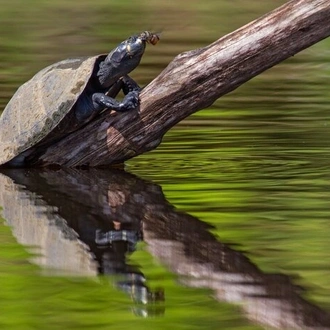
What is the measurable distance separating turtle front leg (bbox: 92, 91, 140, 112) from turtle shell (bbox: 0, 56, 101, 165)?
0.13m

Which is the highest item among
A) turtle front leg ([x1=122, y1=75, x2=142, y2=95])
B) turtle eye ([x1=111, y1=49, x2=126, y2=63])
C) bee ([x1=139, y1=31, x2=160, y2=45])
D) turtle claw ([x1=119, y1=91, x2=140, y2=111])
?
bee ([x1=139, y1=31, x2=160, y2=45])

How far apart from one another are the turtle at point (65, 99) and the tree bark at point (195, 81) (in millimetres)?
102

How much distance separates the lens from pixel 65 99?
324 inches

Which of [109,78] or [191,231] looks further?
[109,78]

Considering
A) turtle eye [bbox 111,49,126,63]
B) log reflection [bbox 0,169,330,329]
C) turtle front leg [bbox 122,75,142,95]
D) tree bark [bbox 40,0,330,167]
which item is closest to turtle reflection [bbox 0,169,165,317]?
log reflection [bbox 0,169,330,329]

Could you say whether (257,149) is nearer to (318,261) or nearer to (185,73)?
(185,73)

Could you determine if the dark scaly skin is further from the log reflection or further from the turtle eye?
the log reflection

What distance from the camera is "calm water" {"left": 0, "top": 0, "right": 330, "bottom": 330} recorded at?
5000mm

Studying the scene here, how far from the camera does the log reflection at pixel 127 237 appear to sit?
5.11m

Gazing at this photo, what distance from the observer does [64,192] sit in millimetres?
7805

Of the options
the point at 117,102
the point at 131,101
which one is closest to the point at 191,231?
the point at 131,101

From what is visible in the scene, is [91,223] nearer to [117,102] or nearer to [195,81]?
[195,81]

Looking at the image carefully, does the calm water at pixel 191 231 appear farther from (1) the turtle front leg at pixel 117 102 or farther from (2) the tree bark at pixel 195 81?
(1) the turtle front leg at pixel 117 102

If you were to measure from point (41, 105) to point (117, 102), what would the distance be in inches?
20.2
